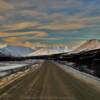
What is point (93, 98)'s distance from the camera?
1498 centimetres

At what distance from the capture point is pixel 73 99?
14.6 metres

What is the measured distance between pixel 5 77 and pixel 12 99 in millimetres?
16505

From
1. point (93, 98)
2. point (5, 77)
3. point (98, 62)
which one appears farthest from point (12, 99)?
point (98, 62)

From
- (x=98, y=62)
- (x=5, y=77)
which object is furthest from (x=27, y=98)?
(x=98, y=62)

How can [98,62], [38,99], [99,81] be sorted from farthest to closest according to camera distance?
[98,62] → [99,81] → [38,99]

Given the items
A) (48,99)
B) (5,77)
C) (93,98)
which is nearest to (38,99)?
(48,99)

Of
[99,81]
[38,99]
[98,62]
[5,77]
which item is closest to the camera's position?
[38,99]

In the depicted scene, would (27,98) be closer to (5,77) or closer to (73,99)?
(73,99)

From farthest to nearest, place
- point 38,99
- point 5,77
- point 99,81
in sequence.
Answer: point 5,77, point 99,81, point 38,99

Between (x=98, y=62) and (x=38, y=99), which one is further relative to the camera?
(x=98, y=62)

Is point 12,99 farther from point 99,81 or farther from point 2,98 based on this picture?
point 99,81

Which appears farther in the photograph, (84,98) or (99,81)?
(99,81)

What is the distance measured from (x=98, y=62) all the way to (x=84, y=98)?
40.3 m

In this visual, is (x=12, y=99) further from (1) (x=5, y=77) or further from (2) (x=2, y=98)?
(1) (x=5, y=77)
